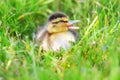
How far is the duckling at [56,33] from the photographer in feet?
14.6

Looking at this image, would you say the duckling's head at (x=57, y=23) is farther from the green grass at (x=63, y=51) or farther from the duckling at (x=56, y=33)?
the green grass at (x=63, y=51)

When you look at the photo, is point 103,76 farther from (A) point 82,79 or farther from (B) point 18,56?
(B) point 18,56

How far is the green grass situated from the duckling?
0.45ft

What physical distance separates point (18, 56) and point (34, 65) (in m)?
0.42

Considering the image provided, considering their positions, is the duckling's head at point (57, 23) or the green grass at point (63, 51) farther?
the duckling's head at point (57, 23)

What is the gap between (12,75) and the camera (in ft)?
11.3

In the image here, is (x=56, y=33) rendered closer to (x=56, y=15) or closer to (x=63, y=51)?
(x=56, y=15)

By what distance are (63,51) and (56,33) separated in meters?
0.48

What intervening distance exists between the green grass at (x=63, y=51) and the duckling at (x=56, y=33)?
137 millimetres

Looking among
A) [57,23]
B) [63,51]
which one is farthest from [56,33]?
[63,51]

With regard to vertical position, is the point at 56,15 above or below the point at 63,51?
above

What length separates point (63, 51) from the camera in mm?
4086

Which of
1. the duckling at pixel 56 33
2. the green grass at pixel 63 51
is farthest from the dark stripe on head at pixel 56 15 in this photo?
the green grass at pixel 63 51

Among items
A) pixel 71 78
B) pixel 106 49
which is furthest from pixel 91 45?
pixel 71 78
